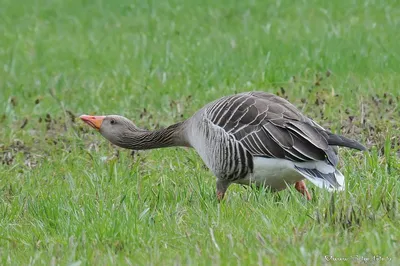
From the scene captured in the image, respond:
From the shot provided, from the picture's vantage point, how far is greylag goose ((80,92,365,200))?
6.71m

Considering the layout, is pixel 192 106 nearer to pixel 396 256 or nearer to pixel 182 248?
pixel 182 248

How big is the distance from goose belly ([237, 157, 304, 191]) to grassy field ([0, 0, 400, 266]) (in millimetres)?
130

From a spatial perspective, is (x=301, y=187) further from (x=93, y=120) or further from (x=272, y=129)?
(x=93, y=120)

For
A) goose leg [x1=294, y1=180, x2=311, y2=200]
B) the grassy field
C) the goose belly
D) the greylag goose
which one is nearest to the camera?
the grassy field

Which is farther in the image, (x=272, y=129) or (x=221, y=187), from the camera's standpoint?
(x=221, y=187)

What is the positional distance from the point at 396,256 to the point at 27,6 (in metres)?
12.5

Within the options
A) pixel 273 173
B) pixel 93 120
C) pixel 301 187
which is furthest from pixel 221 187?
pixel 93 120

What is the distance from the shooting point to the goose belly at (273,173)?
6859 mm

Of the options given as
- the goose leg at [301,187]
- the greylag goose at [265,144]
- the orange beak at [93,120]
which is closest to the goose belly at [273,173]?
the greylag goose at [265,144]

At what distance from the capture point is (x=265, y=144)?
22.6 ft

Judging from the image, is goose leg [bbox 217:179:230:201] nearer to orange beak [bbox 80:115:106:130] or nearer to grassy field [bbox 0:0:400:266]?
grassy field [bbox 0:0:400:266]

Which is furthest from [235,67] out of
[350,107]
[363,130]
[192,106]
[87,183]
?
[87,183]

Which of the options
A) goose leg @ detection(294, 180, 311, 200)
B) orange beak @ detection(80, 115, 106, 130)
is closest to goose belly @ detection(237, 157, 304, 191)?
goose leg @ detection(294, 180, 311, 200)

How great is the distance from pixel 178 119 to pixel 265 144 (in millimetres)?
3148
